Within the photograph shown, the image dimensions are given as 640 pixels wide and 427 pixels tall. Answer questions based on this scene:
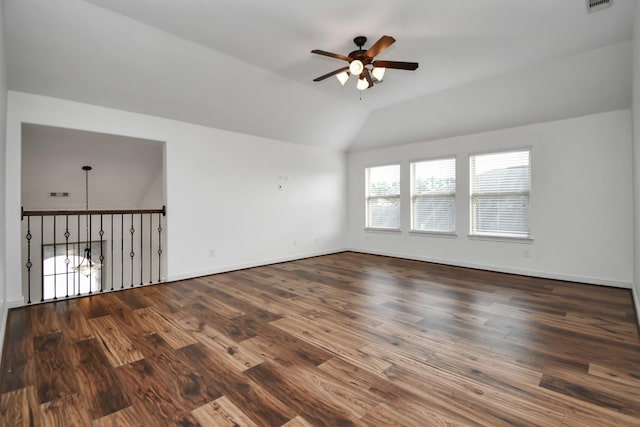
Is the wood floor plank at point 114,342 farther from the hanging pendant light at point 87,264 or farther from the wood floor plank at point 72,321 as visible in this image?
the hanging pendant light at point 87,264

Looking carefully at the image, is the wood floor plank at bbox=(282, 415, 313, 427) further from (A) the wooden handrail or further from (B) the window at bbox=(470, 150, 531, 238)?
(B) the window at bbox=(470, 150, 531, 238)

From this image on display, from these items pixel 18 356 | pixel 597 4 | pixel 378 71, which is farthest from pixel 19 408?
pixel 597 4

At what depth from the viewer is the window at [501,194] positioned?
4.99 m

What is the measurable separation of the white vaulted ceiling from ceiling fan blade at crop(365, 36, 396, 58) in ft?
1.05

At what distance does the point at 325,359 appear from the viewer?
7.48ft

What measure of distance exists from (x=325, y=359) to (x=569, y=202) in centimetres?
454

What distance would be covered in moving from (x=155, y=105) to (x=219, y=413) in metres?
4.10

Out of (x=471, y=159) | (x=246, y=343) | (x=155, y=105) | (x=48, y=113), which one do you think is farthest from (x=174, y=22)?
(x=471, y=159)

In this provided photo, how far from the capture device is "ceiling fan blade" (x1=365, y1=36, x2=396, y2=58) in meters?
2.82

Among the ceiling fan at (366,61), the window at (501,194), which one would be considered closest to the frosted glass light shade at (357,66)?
the ceiling fan at (366,61)

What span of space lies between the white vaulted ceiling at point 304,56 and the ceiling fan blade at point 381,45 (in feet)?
1.05

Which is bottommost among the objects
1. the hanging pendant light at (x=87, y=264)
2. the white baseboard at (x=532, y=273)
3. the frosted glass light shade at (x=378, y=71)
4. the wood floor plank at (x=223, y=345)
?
the wood floor plank at (x=223, y=345)

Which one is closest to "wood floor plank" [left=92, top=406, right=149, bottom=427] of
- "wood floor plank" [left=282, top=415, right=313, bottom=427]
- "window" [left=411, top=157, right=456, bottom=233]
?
"wood floor plank" [left=282, top=415, right=313, bottom=427]

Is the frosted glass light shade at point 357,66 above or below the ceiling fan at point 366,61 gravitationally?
below
